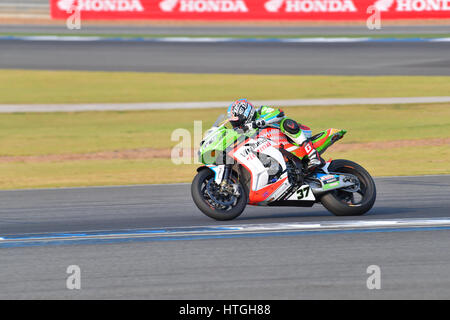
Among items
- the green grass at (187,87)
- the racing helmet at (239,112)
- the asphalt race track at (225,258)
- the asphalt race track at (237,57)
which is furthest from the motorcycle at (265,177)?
the asphalt race track at (237,57)

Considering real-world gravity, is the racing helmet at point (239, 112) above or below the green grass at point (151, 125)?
below

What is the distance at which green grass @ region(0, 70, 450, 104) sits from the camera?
24828 mm

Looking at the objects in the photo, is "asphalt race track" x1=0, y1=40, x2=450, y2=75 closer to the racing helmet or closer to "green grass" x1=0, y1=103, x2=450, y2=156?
"green grass" x1=0, y1=103, x2=450, y2=156

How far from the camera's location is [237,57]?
31578mm

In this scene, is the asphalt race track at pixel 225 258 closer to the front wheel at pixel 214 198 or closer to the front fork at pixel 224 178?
the front wheel at pixel 214 198

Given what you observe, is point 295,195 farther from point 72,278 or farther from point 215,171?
point 72,278

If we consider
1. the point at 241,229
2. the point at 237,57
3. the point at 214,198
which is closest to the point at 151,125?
the point at 214,198

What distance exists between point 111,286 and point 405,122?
1504cm

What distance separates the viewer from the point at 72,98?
2477cm

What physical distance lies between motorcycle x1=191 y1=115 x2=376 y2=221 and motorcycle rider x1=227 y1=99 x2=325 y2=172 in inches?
3.5

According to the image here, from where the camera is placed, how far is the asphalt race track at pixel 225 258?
7020mm

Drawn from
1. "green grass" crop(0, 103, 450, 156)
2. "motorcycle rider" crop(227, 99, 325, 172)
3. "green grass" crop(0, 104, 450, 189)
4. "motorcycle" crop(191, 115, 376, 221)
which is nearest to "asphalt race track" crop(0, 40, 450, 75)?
"green grass" crop(0, 103, 450, 156)

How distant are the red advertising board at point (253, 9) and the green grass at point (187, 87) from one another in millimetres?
12384
